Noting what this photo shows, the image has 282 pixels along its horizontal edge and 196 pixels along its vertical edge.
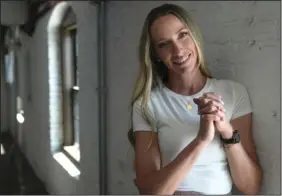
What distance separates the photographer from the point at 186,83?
702mm

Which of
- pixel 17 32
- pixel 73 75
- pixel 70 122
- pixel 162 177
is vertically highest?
pixel 17 32

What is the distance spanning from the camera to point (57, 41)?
0.76 meters

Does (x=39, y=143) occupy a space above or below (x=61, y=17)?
below

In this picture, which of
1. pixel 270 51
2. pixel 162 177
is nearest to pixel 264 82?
pixel 270 51

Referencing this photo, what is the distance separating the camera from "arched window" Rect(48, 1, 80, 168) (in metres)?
0.76

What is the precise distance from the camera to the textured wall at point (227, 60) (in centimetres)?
71

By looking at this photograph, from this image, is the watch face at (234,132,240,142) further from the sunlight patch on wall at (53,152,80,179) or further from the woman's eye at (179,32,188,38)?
the sunlight patch on wall at (53,152,80,179)

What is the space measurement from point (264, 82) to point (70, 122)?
47 cm

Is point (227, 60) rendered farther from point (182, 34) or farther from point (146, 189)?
point (146, 189)

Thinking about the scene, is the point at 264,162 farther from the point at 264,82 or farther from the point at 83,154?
the point at 83,154

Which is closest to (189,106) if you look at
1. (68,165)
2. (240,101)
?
(240,101)

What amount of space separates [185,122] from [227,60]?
0.18 metres

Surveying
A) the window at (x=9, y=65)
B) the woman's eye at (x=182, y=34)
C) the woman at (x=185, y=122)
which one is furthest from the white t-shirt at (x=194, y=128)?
the window at (x=9, y=65)

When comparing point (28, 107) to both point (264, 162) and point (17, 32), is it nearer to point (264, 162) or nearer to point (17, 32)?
point (17, 32)
